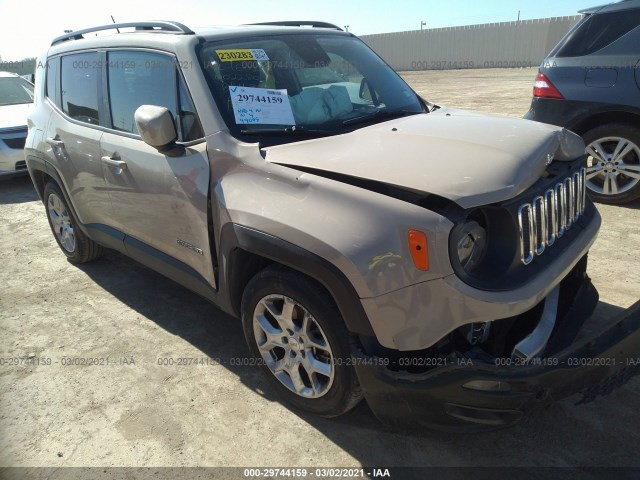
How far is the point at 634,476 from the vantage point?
7.05ft

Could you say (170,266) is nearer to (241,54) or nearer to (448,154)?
(241,54)

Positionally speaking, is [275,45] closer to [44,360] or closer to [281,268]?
[281,268]

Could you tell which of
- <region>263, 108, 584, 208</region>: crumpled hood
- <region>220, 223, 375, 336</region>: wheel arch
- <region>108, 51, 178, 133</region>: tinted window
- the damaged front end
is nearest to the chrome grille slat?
<region>263, 108, 584, 208</region>: crumpled hood

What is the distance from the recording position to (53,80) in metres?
4.23

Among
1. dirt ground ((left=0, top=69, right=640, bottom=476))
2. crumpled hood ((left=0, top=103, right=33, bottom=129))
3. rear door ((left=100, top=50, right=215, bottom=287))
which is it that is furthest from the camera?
crumpled hood ((left=0, top=103, right=33, bottom=129))

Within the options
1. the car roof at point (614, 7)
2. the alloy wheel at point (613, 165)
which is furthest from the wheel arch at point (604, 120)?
the car roof at point (614, 7)

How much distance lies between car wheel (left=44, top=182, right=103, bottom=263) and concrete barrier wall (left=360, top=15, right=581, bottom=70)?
30.0 meters

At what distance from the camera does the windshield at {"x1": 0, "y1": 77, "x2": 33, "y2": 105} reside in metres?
9.05

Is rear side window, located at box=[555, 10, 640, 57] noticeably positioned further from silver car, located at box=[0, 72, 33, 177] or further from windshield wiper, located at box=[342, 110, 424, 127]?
silver car, located at box=[0, 72, 33, 177]

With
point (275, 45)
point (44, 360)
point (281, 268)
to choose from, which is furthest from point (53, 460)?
point (275, 45)

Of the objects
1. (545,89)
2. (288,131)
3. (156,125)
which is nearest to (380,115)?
(288,131)

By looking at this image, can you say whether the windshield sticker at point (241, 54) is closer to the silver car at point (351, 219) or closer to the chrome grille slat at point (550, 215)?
the silver car at point (351, 219)

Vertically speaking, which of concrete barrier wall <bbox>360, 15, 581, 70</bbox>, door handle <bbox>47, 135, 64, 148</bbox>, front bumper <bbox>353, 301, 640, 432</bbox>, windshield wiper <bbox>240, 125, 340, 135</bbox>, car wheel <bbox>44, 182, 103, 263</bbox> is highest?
windshield wiper <bbox>240, 125, 340, 135</bbox>

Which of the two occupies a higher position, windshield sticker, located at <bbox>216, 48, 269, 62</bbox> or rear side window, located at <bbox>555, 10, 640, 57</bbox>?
windshield sticker, located at <bbox>216, 48, 269, 62</bbox>
